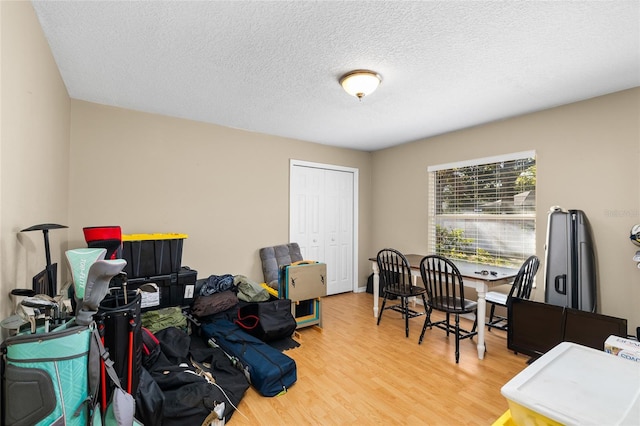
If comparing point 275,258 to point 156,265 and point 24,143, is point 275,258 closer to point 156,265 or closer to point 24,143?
point 156,265

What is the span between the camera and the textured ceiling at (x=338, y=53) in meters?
1.69

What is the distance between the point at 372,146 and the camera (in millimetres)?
4934

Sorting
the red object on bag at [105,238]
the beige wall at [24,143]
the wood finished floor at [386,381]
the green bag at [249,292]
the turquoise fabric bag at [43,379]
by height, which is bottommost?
the wood finished floor at [386,381]

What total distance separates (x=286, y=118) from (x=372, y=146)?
6.24 ft

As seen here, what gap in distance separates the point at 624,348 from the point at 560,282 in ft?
7.47

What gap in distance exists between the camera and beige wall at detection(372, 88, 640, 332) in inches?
105

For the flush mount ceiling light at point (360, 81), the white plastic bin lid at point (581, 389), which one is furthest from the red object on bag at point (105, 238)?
the white plastic bin lid at point (581, 389)

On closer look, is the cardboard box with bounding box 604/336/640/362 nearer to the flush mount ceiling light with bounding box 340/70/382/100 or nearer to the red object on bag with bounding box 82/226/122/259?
the flush mount ceiling light with bounding box 340/70/382/100

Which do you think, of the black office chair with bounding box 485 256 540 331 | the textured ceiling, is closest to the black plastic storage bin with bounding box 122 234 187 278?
the textured ceiling

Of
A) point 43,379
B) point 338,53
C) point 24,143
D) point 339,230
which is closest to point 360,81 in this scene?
point 338,53

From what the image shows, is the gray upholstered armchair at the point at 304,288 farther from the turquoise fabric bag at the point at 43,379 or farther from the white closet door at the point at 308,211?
the turquoise fabric bag at the point at 43,379

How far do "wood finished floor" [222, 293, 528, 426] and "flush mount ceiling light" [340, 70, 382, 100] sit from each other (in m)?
2.37

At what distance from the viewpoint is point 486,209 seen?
376 centimetres

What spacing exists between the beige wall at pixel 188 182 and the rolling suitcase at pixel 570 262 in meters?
3.12
